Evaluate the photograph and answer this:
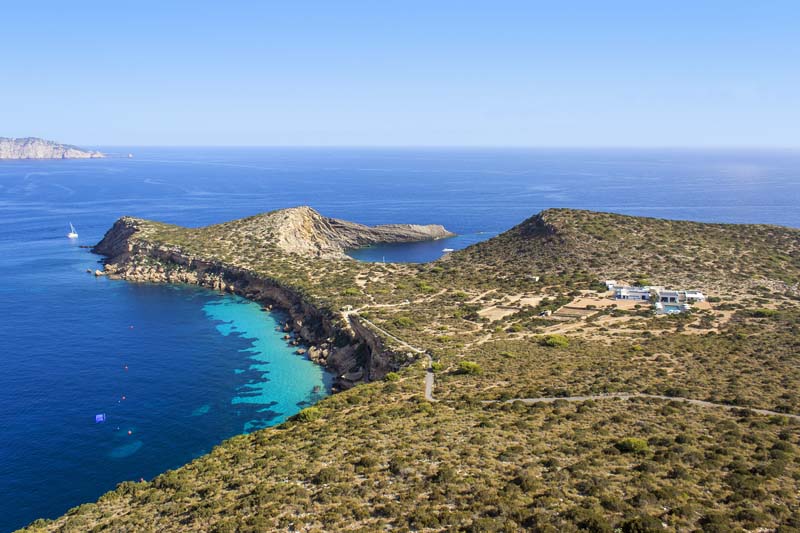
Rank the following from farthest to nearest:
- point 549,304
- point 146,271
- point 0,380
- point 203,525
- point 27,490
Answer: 1. point 146,271
2. point 549,304
3. point 0,380
4. point 27,490
5. point 203,525

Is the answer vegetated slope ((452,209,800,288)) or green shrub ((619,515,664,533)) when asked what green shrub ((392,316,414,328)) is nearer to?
vegetated slope ((452,209,800,288))

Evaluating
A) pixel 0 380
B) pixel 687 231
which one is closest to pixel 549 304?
pixel 687 231

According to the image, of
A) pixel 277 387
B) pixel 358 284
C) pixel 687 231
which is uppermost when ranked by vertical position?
pixel 687 231

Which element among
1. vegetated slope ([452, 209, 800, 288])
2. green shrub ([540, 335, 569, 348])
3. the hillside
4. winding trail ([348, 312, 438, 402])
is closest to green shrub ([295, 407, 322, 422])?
the hillside

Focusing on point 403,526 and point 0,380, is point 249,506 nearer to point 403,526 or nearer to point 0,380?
point 403,526

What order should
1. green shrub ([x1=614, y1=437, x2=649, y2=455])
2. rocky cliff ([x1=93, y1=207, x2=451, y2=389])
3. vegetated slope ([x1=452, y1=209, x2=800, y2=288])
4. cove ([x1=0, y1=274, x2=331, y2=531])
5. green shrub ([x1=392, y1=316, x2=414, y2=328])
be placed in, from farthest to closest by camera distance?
vegetated slope ([x1=452, y1=209, x2=800, y2=288])
green shrub ([x1=392, y1=316, x2=414, y2=328])
rocky cliff ([x1=93, y1=207, x2=451, y2=389])
cove ([x1=0, y1=274, x2=331, y2=531])
green shrub ([x1=614, y1=437, x2=649, y2=455])

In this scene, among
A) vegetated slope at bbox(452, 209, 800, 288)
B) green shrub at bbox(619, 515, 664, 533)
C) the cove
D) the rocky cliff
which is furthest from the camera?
vegetated slope at bbox(452, 209, 800, 288)

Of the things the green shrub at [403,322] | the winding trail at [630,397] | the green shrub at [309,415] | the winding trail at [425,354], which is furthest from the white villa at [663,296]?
the green shrub at [309,415]
